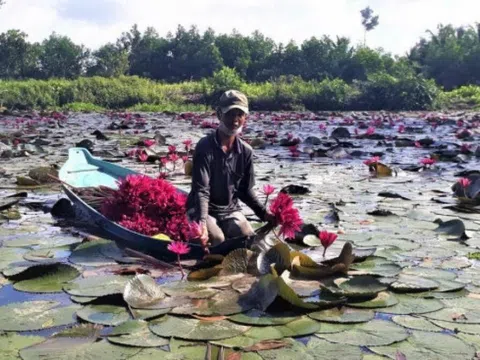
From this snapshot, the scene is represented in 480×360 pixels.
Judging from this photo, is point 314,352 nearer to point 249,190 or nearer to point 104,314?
point 104,314

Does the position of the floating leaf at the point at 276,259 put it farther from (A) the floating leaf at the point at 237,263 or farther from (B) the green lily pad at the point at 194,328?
(B) the green lily pad at the point at 194,328

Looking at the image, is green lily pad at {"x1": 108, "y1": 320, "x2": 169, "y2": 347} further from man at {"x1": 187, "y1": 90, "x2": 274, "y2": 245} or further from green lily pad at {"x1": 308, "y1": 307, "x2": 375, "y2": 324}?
man at {"x1": 187, "y1": 90, "x2": 274, "y2": 245}

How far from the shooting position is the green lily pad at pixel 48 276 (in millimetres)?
3055

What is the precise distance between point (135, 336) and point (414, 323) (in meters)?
1.18

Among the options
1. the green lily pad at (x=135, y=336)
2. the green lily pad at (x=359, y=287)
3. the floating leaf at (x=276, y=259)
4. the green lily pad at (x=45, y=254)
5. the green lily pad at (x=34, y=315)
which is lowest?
the green lily pad at (x=45, y=254)

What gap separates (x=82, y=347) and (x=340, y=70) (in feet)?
158

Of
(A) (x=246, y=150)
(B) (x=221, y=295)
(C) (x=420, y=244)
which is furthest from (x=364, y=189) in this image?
(B) (x=221, y=295)

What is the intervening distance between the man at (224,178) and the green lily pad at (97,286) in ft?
1.91

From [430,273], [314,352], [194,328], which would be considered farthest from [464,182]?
[194,328]

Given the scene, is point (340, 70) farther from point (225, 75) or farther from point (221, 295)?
point (221, 295)

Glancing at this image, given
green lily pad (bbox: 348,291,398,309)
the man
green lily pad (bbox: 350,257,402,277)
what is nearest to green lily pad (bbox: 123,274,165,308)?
the man

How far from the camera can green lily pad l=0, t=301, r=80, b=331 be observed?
2.50 m

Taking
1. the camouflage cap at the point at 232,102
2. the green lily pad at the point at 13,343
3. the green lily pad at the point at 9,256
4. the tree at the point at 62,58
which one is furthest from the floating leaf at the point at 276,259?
the tree at the point at 62,58

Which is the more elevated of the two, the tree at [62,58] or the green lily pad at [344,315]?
the tree at [62,58]
